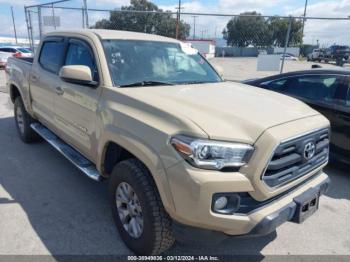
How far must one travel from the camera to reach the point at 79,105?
11.2 ft

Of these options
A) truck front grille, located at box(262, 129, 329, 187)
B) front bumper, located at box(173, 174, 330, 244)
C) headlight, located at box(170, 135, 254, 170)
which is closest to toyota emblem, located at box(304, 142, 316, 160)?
truck front grille, located at box(262, 129, 329, 187)

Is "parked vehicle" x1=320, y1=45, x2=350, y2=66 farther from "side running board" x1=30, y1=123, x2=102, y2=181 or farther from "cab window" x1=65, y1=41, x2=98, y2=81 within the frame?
"cab window" x1=65, y1=41, x2=98, y2=81

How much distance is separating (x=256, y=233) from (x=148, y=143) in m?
0.99

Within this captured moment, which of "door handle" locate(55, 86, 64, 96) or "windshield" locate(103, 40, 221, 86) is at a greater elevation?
"windshield" locate(103, 40, 221, 86)

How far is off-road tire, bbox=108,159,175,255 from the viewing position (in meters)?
2.46

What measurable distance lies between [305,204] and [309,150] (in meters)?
0.43

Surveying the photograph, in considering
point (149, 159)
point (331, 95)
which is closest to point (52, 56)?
point (149, 159)

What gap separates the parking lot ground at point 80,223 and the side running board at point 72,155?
47 centimetres

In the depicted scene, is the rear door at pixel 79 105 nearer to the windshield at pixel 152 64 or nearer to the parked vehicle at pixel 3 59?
the windshield at pixel 152 64

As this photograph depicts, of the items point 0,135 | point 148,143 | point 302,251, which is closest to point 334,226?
point 302,251

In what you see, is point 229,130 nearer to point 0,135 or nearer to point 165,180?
point 165,180

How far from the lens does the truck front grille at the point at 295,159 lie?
90.7 inches

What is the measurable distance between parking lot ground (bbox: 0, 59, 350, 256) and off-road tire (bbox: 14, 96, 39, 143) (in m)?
0.95

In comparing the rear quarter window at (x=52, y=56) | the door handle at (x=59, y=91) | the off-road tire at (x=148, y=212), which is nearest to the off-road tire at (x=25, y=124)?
the rear quarter window at (x=52, y=56)
